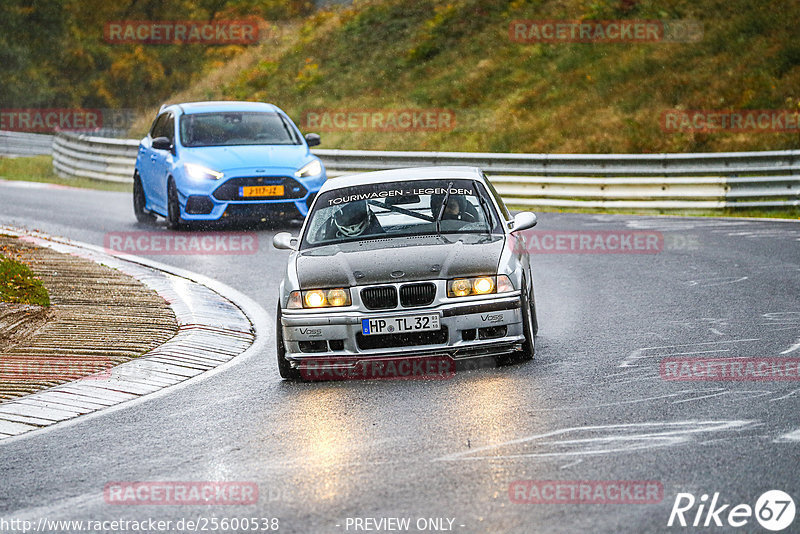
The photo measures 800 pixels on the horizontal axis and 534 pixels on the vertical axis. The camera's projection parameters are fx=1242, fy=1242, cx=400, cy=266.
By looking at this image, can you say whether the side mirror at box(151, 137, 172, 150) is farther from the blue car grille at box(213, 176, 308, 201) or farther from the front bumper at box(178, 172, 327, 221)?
the blue car grille at box(213, 176, 308, 201)

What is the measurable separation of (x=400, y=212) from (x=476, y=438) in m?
3.41

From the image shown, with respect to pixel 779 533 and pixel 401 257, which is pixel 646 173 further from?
pixel 779 533

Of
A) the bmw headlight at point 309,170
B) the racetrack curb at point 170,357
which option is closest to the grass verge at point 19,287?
the racetrack curb at point 170,357

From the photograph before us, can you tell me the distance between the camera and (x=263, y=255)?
50.7 feet

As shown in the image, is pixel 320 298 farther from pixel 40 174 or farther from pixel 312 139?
pixel 40 174

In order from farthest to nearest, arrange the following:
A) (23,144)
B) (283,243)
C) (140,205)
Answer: (23,144) < (140,205) < (283,243)

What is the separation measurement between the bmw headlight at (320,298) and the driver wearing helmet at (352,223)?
3.37ft

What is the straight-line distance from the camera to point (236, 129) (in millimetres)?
18734

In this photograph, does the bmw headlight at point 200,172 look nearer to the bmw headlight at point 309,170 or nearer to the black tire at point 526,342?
the bmw headlight at point 309,170

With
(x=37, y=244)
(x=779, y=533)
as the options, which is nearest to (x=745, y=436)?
(x=779, y=533)

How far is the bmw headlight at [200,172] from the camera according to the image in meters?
17.3

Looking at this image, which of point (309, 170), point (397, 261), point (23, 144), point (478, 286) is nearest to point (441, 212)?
point (397, 261)

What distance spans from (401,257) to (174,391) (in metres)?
1.83

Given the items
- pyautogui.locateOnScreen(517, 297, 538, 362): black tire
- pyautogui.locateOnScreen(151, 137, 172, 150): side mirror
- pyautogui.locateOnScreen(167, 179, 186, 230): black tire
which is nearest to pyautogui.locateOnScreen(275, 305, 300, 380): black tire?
pyautogui.locateOnScreen(517, 297, 538, 362): black tire
